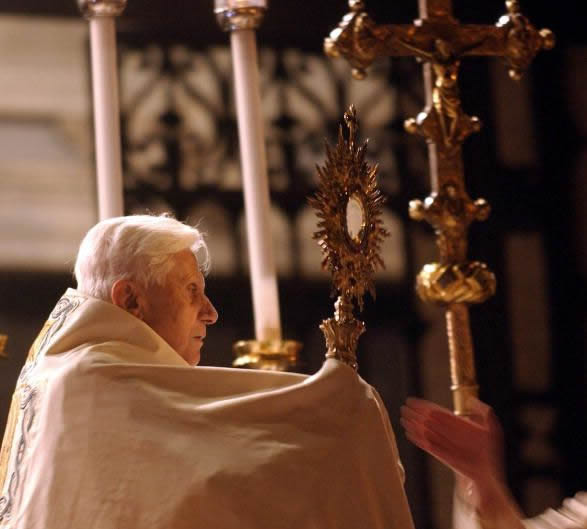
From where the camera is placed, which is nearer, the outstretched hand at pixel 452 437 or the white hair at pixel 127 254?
the outstretched hand at pixel 452 437

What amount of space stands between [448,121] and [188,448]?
1.41m

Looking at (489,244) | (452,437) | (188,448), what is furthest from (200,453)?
(489,244)

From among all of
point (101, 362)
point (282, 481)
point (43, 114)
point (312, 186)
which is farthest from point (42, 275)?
point (282, 481)

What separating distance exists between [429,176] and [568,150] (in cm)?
51

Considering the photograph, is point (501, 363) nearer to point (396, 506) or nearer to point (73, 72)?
point (73, 72)

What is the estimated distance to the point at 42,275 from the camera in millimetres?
4566

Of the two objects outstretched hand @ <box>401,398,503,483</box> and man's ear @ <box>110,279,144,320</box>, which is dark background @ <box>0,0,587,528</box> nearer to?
man's ear @ <box>110,279,144,320</box>

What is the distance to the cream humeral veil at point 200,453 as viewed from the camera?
2717 millimetres

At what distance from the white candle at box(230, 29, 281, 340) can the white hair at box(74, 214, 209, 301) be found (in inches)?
29.8

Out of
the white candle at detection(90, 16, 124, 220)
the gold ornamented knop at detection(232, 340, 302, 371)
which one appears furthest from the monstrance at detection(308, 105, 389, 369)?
the white candle at detection(90, 16, 124, 220)

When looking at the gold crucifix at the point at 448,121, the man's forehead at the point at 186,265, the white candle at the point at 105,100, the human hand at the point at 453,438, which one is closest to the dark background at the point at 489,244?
the white candle at the point at 105,100

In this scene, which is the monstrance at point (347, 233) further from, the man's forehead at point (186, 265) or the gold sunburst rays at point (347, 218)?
the man's forehead at point (186, 265)

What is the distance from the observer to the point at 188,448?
9.09 ft

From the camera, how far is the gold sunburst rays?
2.88 meters
